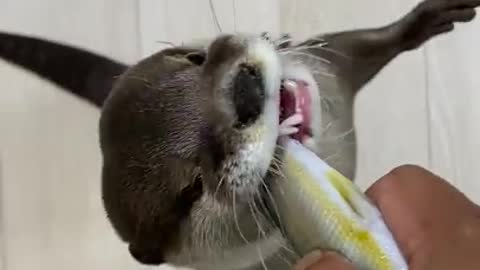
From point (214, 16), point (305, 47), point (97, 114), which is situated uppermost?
point (305, 47)

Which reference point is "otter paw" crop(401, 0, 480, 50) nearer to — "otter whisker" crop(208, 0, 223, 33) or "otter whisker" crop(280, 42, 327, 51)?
"otter whisker" crop(280, 42, 327, 51)

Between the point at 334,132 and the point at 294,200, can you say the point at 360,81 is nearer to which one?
the point at 334,132

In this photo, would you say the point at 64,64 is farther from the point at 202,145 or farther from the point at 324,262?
the point at 324,262

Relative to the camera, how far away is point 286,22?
172 cm

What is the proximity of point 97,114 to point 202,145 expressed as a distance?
0.61 metres

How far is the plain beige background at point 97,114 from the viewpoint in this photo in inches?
62.9

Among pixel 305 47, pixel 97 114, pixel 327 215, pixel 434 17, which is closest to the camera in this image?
pixel 327 215

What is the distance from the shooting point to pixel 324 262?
2.63 feet

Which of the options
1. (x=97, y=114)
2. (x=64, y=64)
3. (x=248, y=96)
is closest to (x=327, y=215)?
(x=248, y=96)

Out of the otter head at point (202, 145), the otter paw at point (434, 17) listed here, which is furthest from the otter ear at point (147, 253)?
the otter paw at point (434, 17)

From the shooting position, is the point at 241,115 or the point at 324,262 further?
the point at 241,115

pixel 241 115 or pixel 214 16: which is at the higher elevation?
pixel 241 115

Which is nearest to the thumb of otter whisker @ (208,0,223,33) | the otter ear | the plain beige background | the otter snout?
the otter snout

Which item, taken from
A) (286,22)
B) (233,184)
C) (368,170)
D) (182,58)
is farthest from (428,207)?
(286,22)
